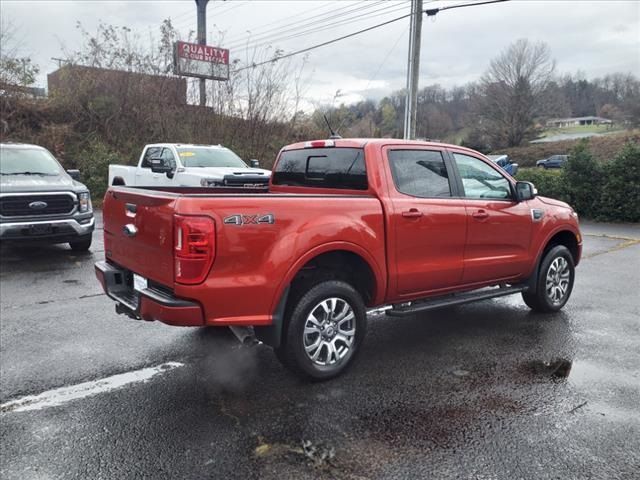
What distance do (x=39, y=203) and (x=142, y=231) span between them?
5577 mm

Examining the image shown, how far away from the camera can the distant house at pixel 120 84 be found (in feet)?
68.8

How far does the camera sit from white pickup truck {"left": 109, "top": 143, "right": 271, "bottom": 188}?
11.1 metres

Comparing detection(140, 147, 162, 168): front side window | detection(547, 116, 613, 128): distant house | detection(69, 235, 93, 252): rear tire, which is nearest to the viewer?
detection(69, 235, 93, 252): rear tire

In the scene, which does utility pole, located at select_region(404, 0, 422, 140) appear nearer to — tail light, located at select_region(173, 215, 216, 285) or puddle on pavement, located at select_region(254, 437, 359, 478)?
tail light, located at select_region(173, 215, 216, 285)

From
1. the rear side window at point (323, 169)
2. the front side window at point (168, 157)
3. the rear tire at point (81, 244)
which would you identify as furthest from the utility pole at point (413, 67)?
the rear side window at point (323, 169)

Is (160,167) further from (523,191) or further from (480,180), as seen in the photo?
(523,191)

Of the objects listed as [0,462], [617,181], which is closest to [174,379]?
[0,462]

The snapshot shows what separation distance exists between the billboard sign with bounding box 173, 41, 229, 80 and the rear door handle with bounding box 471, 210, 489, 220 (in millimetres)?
17710

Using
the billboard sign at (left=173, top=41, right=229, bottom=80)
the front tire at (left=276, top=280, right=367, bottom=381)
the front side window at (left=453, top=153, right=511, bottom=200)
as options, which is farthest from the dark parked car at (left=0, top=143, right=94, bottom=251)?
the billboard sign at (left=173, top=41, right=229, bottom=80)

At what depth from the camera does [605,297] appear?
671 centimetres

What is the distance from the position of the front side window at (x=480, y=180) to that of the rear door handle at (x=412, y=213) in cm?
80

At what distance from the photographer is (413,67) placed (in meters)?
17.2

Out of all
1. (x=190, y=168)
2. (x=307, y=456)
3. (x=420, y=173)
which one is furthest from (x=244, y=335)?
(x=190, y=168)

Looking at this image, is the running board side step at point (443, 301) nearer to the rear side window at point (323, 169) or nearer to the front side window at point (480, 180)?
the front side window at point (480, 180)
